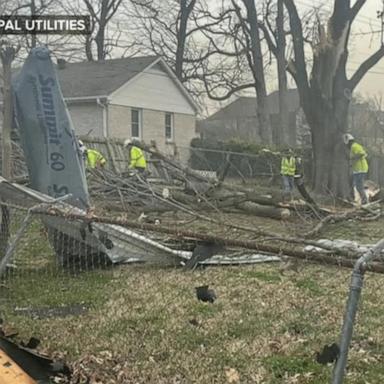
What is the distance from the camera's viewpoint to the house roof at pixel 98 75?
29.1m

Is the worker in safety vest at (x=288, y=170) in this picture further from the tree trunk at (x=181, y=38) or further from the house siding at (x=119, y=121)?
the tree trunk at (x=181, y=38)

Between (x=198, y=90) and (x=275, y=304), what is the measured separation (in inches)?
1335

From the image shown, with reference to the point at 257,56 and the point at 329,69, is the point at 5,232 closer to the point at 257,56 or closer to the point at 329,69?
the point at 329,69

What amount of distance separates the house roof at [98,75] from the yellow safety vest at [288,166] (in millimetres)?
11307

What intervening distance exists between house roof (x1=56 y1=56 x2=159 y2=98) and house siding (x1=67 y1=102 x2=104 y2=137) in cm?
55

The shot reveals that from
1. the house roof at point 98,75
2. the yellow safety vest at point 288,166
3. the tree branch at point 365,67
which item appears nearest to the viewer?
the yellow safety vest at point 288,166

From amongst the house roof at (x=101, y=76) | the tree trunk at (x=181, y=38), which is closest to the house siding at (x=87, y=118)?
the house roof at (x=101, y=76)

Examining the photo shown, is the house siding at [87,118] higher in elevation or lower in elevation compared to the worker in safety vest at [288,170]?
higher

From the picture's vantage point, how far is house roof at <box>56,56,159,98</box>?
95.4ft

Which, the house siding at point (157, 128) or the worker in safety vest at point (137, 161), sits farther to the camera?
the house siding at point (157, 128)

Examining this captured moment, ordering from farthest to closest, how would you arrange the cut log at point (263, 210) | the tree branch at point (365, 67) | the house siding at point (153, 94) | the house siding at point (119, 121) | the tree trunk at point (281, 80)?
the tree trunk at point (281, 80) < the house siding at point (153, 94) < the house siding at point (119, 121) < the tree branch at point (365, 67) < the cut log at point (263, 210)

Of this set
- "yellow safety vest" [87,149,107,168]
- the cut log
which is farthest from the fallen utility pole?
"yellow safety vest" [87,149,107,168]

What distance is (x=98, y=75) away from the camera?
3088 cm

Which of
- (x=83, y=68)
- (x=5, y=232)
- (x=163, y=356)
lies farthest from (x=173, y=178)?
(x=83, y=68)
